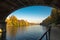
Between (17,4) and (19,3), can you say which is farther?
(17,4)

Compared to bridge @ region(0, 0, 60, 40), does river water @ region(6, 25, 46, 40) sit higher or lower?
lower

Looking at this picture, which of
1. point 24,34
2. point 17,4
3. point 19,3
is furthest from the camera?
point 24,34

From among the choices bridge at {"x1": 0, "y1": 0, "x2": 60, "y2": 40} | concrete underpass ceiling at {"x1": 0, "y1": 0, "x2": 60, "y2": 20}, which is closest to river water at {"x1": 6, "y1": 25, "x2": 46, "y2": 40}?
bridge at {"x1": 0, "y1": 0, "x2": 60, "y2": 40}

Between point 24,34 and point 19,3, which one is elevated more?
point 19,3

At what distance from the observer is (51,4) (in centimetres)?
1811

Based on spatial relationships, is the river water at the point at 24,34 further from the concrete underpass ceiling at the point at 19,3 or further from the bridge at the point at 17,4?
the concrete underpass ceiling at the point at 19,3

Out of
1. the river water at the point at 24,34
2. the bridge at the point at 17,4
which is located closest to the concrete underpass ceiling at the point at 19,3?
the bridge at the point at 17,4

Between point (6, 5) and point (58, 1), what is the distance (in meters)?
6.82

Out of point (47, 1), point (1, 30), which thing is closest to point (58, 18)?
point (1, 30)

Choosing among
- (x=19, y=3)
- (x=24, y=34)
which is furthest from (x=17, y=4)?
(x=24, y=34)

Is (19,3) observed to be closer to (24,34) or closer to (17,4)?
(17,4)

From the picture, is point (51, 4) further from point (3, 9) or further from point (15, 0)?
point (3, 9)

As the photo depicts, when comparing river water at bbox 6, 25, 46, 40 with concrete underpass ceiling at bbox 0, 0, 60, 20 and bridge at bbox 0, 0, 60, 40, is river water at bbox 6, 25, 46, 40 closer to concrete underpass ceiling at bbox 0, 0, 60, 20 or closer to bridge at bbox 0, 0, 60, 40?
bridge at bbox 0, 0, 60, 40

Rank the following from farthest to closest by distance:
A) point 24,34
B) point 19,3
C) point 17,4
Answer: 1. point 24,34
2. point 17,4
3. point 19,3
